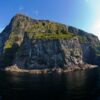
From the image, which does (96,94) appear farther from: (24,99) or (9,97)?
(9,97)

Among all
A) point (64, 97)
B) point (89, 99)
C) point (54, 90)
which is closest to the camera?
point (89, 99)

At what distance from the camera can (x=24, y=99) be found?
99.9 meters

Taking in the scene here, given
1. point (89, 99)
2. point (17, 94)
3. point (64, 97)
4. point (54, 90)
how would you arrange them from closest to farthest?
point (89, 99) → point (64, 97) → point (17, 94) → point (54, 90)

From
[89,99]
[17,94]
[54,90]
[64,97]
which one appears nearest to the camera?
[89,99]

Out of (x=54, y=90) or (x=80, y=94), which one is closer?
(x=80, y=94)

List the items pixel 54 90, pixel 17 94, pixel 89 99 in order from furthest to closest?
pixel 54 90, pixel 17 94, pixel 89 99

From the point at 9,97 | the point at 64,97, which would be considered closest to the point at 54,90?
the point at 64,97

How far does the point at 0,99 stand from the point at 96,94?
42.7 metres

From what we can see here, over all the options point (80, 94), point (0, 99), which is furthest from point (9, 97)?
point (80, 94)

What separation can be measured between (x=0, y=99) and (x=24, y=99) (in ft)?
33.4

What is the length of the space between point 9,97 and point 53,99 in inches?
798

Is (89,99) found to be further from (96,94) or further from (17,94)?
(17,94)

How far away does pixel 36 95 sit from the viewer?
357 ft

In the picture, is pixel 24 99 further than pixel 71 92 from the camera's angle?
No
